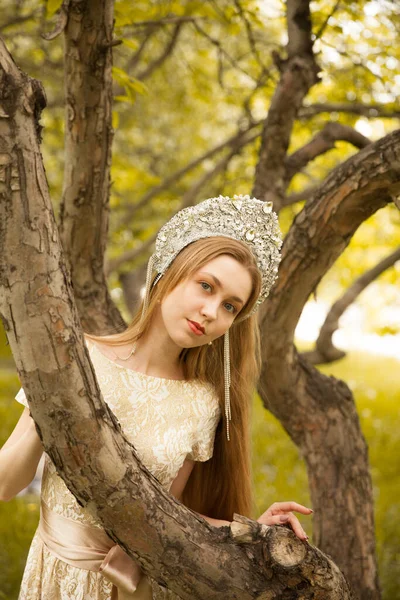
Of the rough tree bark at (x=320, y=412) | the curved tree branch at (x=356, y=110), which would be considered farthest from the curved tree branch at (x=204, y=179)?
the rough tree bark at (x=320, y=412)

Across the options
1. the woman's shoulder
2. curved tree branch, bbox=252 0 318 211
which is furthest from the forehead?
curved tree branch, bbox=252 0 318 211

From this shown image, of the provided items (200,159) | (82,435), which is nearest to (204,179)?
(200,159)

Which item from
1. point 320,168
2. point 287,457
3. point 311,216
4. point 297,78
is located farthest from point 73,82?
point 287,457

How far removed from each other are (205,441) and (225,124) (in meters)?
6.88

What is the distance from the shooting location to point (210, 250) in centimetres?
192

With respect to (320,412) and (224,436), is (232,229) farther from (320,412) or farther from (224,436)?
(320,412)

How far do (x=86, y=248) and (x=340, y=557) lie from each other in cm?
177

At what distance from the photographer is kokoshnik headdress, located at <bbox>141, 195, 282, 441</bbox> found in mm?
2021

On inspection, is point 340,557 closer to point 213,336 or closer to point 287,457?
point 213,336

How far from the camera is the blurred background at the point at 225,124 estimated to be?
3.74 meters

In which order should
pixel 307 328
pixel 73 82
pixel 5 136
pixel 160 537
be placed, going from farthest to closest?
1. pixel 307 328
2. pixel 73 82
3. pixel 160 537
4. pixel 5 136

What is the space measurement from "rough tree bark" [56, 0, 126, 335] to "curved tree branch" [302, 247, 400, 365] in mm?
1306

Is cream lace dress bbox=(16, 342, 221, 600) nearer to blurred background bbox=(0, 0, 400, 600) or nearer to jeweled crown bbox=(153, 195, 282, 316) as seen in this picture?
jeweled crown bbox=(153, 195, 282, 316)

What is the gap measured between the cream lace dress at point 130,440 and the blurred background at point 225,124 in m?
0.99
